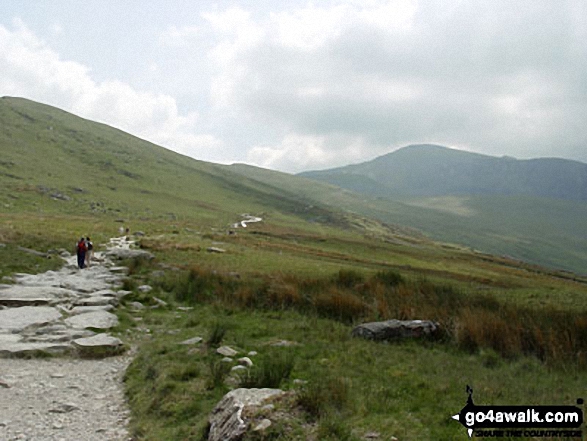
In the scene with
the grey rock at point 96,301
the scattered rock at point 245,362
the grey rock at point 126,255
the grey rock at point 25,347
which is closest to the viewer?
the scattered rock at point 245,362

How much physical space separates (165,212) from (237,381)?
305 feet

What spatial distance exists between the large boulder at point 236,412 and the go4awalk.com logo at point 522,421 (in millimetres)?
2774

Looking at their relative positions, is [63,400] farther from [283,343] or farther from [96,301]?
[96,301]

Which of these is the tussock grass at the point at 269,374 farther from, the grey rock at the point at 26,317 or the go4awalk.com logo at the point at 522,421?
the grey rock at the point at 26,317

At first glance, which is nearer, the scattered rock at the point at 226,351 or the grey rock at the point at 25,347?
the scattered rock at the point at 226,351

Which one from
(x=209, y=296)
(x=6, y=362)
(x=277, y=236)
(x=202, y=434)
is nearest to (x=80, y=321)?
(x=6, y=362)

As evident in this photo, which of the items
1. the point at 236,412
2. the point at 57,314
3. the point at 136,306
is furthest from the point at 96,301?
the point at 236,412

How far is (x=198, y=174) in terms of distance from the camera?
189750mm

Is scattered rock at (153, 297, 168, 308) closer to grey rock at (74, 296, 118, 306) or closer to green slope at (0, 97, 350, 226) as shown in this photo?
grey rock at (74, 296, 118, 306)

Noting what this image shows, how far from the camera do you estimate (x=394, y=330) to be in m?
12.1

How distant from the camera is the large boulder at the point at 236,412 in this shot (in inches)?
222

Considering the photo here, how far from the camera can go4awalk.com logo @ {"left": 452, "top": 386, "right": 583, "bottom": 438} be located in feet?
17.6

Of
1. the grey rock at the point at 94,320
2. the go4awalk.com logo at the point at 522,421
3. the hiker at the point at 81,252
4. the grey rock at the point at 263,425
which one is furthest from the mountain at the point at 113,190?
the go4awalk.com logo at the point at 522,421

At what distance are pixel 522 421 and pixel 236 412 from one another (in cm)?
393
